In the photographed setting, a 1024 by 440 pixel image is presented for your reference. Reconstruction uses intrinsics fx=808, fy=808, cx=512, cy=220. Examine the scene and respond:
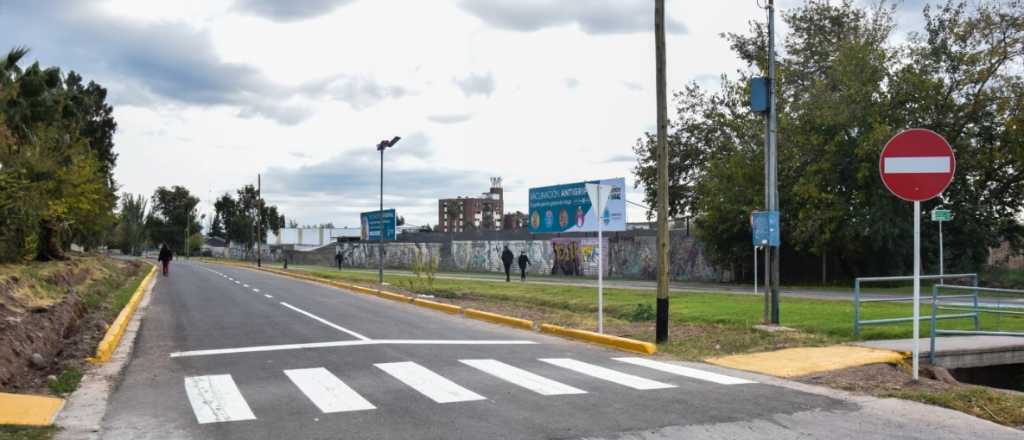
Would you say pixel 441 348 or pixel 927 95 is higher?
pixel 927 95

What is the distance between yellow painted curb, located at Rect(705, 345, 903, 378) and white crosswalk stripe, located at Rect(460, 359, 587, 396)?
117 inches

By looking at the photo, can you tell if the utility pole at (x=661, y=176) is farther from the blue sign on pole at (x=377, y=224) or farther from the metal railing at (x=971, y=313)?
the blue sign on pole at (x=377, y=224)

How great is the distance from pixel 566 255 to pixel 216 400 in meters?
41.3

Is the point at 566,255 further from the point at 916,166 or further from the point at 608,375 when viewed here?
the point at 916,166

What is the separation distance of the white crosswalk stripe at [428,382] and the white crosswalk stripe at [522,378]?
72 cm

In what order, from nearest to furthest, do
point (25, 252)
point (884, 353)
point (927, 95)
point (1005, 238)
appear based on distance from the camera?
point (884, 353), point (25, 252), point (927, 95), point (1005, 238)

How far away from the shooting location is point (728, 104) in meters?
44.5

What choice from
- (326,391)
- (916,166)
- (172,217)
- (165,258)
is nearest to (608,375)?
(326,391)

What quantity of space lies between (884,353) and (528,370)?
5086 millimetres

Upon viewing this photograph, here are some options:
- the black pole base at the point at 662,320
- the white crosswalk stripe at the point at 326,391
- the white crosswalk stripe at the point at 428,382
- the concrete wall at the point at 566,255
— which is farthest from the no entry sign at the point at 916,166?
the concrete wall at the point at 566,255

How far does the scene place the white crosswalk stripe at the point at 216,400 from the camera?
24.8 ft

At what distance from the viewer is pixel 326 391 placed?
8812 mm

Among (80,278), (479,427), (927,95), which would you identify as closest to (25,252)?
(80,278)

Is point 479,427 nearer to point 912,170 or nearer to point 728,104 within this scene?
point 912,170
